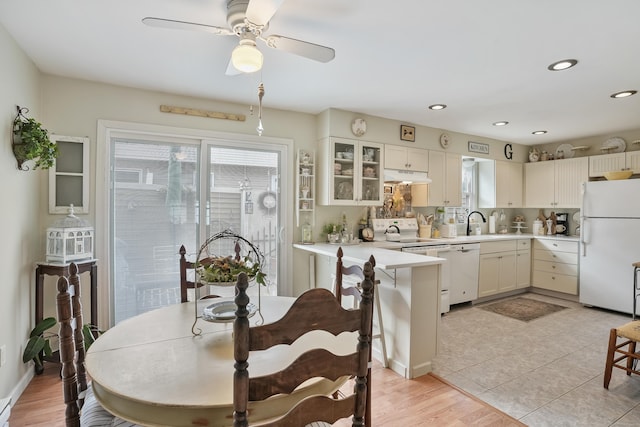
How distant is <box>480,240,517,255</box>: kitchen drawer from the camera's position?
4.65 meters

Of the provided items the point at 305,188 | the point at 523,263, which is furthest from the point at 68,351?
the point at 523,263

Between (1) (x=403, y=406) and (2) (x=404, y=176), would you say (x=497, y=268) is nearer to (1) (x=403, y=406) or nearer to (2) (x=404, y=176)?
(2) (x=404, y=176)

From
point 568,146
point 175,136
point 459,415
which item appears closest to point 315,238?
point 175,136

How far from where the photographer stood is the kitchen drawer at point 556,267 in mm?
4668

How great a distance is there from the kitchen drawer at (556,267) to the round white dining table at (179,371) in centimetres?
464

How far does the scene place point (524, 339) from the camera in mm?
3367

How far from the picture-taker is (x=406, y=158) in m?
4.27

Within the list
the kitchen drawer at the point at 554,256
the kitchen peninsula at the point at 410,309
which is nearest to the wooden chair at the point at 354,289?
the kitchen peninsula at the point at 410,309

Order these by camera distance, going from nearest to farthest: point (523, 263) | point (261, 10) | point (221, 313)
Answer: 1. point (261, 10)
2. point (221, 313)
3. point (523, 263)

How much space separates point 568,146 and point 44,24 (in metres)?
6.46

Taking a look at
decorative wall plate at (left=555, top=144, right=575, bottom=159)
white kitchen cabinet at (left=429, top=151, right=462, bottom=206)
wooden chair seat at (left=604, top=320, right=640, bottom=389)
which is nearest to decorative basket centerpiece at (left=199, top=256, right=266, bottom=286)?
wooden chair seat at (left=604, top=320, right=640, bottom=389)

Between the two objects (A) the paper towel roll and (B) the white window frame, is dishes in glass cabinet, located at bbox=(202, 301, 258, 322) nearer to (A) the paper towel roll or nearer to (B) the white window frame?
(B) the white window frame

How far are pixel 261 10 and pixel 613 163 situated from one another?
527 cm

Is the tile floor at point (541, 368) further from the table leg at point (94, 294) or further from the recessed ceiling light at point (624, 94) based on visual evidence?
the table leg at point (94, 294)
